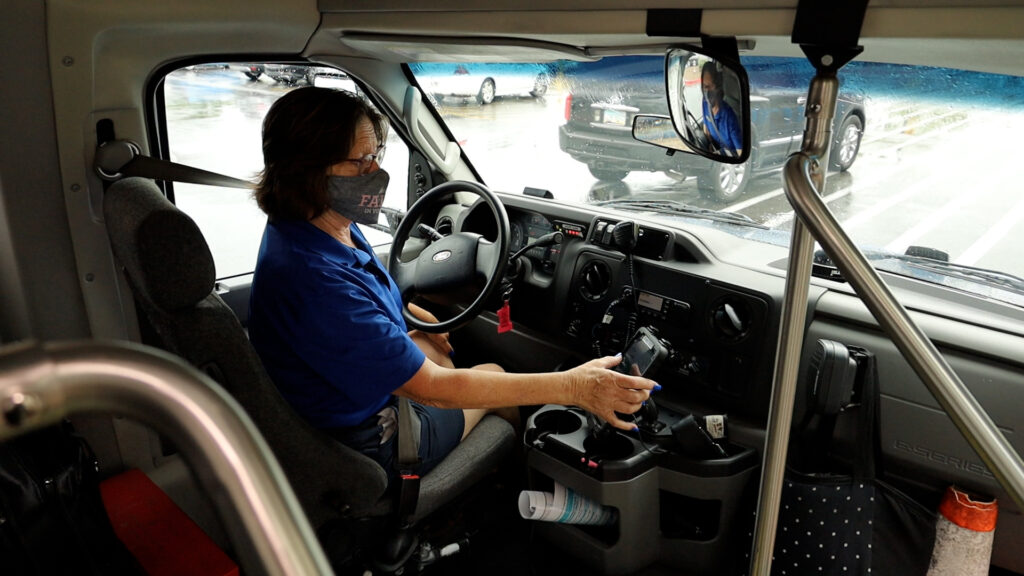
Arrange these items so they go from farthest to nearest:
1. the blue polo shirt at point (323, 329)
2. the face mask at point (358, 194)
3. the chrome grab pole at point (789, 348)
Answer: the face mask at point (358, 194) → the blue polo shirt at point (323, 329) → the chrome grab pole at point (789, 348)

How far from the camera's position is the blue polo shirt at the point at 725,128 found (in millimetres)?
1273

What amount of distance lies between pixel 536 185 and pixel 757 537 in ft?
6.58

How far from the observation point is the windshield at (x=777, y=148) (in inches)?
72.7

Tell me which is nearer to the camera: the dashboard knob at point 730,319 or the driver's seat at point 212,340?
the driver's seat at point 212,340

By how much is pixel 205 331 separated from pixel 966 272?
207 cm

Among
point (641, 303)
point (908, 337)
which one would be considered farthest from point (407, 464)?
point (908, 337)

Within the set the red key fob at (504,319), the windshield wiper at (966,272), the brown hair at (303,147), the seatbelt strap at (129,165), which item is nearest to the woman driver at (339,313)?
the brown hair at (303,147)

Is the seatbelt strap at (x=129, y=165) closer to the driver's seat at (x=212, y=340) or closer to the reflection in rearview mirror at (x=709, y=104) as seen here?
the driver's seat at (x=212, y=340)

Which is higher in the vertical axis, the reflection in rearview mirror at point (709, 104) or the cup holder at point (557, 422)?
the reflection in rearview mirror at point (709, 104)

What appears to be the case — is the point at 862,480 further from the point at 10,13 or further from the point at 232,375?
the point at 10,13

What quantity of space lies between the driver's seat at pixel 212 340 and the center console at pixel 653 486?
576mm

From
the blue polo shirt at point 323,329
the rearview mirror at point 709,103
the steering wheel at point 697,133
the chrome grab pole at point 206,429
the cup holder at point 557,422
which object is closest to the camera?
the chrome grab pole at point 206,429

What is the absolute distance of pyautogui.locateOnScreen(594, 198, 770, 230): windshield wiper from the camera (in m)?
2.46

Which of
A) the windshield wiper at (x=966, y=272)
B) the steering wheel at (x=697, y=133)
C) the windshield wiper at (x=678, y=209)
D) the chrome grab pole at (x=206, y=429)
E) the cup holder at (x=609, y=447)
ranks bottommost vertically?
the cup holder at (x=609, y=447)
